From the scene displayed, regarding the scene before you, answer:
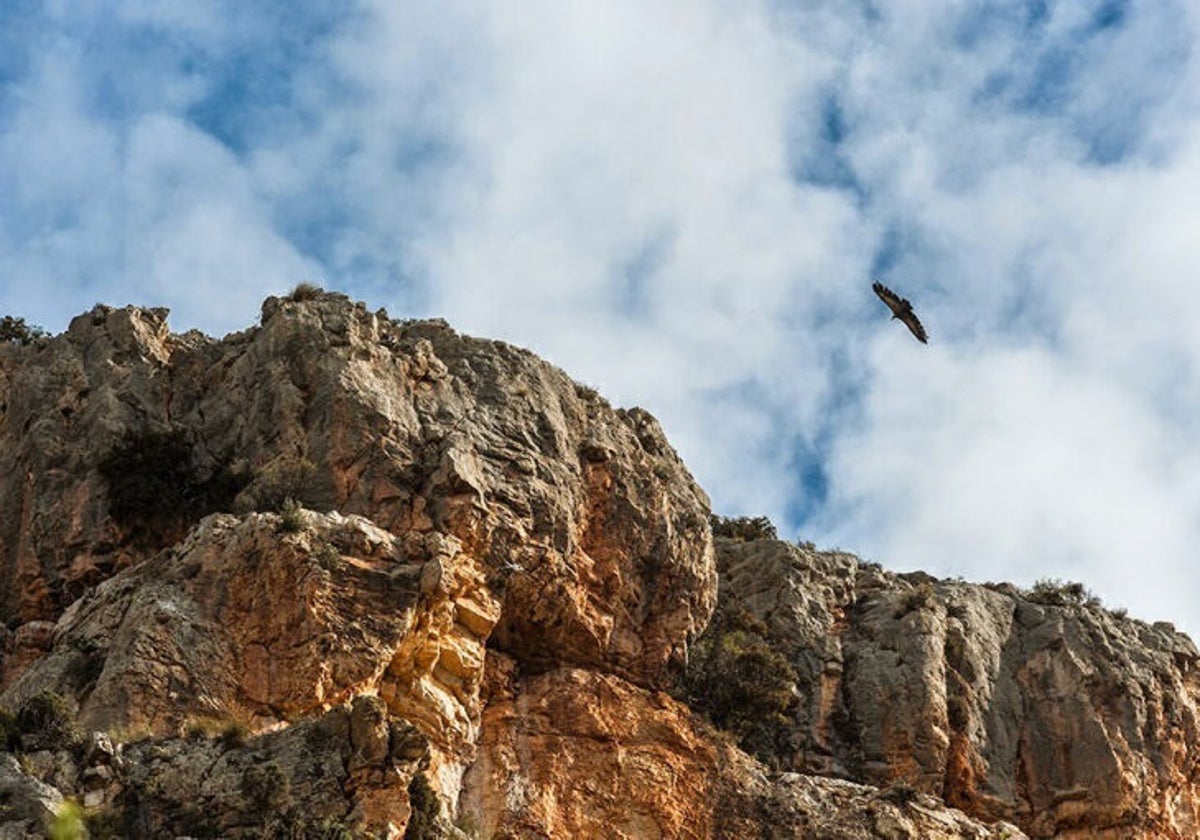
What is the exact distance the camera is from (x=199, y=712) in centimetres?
3062

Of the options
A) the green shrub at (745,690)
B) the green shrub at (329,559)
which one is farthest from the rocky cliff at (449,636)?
the green shrub at (745,690)

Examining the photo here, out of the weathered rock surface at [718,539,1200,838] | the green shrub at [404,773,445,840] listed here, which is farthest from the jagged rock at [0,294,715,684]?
the green shrub at [404,773,445,840]

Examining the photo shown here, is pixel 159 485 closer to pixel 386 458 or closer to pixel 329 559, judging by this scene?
pixel 386 458

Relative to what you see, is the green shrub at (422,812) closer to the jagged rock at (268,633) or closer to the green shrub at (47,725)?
the jagged rock at (268,633)

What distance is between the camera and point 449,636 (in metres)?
35.1

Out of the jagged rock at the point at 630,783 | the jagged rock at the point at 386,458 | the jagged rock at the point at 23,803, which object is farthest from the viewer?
the jagged rock at the point at 386,458

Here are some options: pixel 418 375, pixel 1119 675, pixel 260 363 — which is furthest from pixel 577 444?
pixel 1119 675

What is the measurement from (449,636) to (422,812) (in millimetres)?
7680

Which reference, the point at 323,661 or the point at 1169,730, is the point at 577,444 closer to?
the point at 323,661

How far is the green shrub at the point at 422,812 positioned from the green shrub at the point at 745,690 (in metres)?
14.5

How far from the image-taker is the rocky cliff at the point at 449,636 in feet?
92.7

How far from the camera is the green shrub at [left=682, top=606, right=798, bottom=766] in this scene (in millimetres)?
42500

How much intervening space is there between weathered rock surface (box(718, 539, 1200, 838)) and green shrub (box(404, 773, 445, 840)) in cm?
1736

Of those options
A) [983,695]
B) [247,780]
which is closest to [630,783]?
[247,780]
